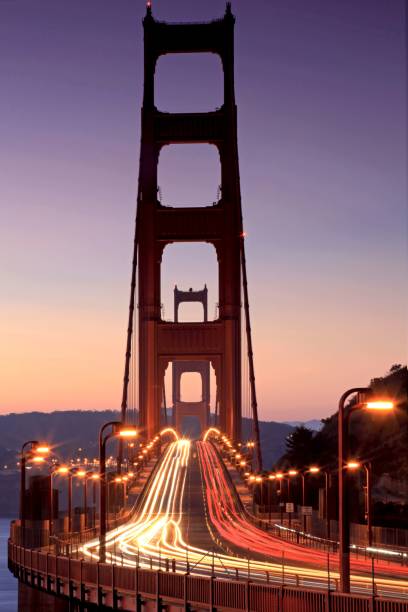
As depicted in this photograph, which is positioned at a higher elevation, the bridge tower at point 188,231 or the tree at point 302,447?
the bridge tower at point 188,231

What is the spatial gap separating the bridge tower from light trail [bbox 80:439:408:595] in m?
9.64

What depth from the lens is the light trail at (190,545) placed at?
42531 millimetres

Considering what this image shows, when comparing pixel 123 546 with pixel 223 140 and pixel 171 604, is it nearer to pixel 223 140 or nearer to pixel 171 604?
→ pixel 171 604

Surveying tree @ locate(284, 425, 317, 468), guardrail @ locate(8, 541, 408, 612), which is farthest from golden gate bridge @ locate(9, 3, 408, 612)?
tree @ locate(284, 425, 317, 468)

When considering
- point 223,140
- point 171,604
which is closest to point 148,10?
point 223,140

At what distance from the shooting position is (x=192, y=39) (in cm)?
13750

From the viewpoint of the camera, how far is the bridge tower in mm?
134625

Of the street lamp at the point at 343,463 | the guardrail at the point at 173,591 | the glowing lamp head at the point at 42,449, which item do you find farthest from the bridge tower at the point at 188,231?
the street lamp at the point at 343,463

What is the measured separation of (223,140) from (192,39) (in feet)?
37.4

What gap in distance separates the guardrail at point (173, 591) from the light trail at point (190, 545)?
3.45ft

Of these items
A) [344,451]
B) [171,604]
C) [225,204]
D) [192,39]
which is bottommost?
[171,604]

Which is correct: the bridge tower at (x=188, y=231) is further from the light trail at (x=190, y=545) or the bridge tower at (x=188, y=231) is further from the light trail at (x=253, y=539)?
the light trail at (x=253, y=539)

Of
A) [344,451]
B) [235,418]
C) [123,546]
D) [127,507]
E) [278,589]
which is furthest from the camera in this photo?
[235,418]

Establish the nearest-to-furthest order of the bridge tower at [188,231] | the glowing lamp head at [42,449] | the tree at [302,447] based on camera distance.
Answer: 1. the glowing lamp head at [42,449]
2. the bridge tower at [188,231]
3. the tree at [302,447]
